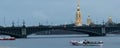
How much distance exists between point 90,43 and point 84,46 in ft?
12.7

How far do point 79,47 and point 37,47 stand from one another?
406 inches

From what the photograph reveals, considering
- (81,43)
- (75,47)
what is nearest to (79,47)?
(75,47)

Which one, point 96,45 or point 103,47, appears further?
point 96,45

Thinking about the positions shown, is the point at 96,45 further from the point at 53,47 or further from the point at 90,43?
the point at 53,47

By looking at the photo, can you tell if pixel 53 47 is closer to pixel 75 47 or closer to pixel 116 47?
pixel 75 47

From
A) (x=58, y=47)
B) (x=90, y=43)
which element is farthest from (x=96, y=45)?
(x=58, y=47)

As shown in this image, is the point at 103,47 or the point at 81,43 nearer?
the point at 103,47

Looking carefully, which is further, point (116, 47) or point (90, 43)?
point (90, 43)

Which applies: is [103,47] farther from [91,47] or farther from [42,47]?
[42,47]

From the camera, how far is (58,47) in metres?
155

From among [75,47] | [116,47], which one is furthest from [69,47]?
[116,47]

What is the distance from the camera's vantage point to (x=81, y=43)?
540 feet

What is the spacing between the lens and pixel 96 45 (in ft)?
531

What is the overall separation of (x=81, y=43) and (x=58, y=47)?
11.1 metres
